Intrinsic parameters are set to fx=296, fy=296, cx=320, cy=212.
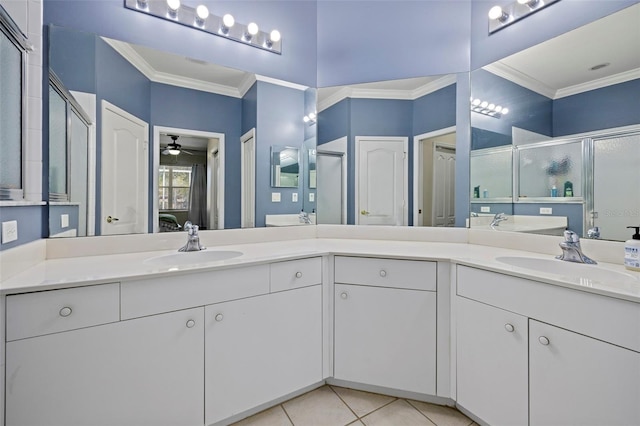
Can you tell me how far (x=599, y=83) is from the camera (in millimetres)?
1367

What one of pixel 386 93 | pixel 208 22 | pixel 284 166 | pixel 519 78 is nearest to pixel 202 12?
pixel 208 22

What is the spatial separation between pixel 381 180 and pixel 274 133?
31.7 inches

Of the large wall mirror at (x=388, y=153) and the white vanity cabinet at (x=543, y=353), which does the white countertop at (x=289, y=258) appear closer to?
the white vanity cabinet at (x=543, y=353)

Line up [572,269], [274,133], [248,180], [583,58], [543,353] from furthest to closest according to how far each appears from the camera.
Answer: [274,133]
[248,180]
[583,58]
[572,269]
[543,353]

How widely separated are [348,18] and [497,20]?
3.21 feet

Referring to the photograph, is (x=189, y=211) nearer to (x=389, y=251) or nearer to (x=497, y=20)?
(x=389, y=251)

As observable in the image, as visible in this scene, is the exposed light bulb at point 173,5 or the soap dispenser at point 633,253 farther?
the exposed light bulb at point 173,5

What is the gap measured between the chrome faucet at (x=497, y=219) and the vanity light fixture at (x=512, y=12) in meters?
1.13

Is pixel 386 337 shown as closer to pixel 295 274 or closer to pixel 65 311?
pixel 295 274

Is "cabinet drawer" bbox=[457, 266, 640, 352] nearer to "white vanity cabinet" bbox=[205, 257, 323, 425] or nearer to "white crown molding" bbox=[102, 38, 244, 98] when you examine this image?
"white vanity cabinet" bbox=[205, 257, 323, 425]

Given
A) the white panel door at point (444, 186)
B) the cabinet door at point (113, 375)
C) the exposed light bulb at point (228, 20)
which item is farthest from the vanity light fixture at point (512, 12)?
the cabinet door at point (113, 375)

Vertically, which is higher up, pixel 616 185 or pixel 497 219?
pixel 616 185

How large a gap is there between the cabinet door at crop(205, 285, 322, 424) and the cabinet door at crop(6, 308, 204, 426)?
7cm

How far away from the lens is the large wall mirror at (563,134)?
1.29 metres
